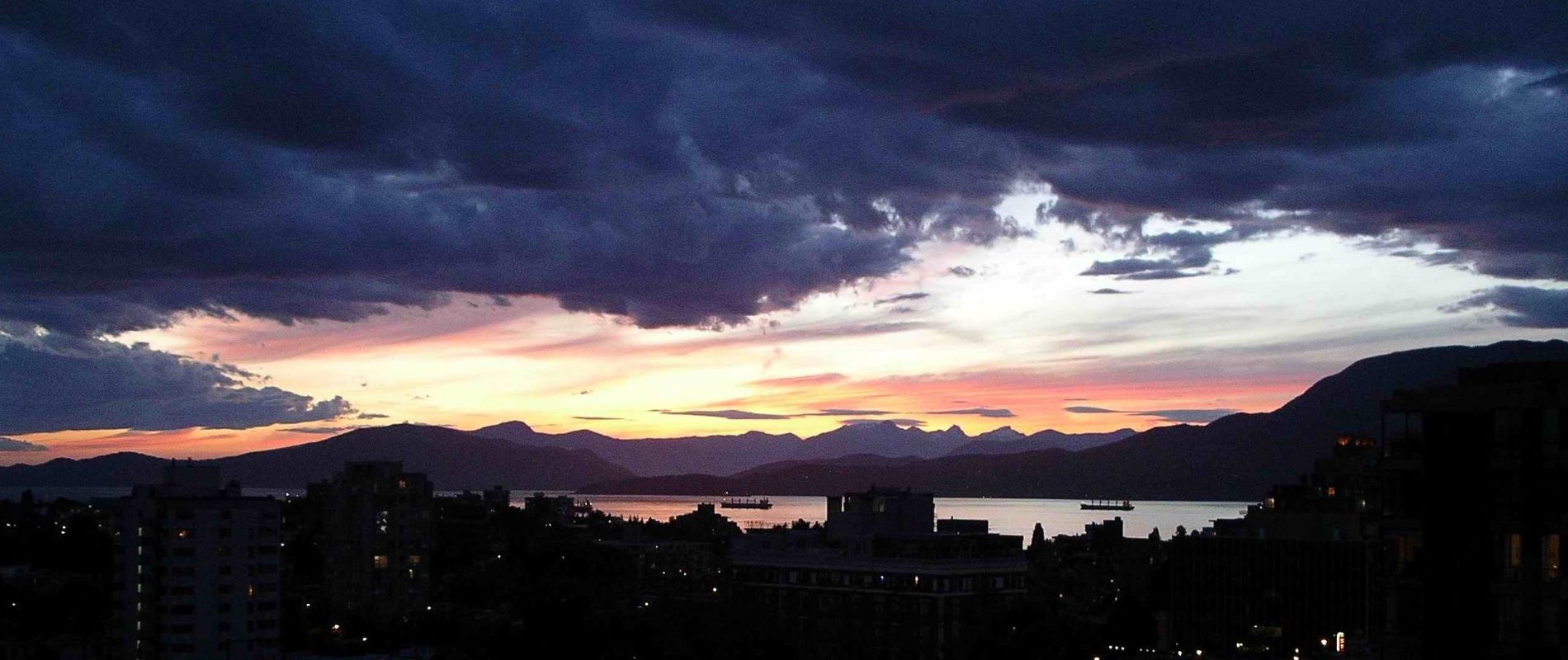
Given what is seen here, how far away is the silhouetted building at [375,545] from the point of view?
110 metres

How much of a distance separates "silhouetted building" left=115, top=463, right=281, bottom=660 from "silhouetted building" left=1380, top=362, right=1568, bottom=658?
2292 inches

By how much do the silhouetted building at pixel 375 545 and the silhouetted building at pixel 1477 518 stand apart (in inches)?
3652

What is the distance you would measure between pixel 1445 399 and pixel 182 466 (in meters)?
73.1

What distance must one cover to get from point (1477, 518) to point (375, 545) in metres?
100

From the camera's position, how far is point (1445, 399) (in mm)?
22125

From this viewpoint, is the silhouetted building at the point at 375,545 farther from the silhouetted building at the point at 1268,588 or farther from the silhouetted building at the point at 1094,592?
the silhouetted building at the point at 1268,588

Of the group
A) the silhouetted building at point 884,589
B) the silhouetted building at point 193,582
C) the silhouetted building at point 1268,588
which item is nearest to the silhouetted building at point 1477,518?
the silhouetted building at point 884,589

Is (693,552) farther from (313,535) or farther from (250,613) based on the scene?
(250,613)

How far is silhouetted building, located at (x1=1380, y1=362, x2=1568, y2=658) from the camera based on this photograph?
20984 mm

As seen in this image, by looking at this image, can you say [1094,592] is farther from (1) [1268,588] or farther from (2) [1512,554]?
(2) [1512,554]

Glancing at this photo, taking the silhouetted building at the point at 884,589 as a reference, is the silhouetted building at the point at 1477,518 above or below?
above

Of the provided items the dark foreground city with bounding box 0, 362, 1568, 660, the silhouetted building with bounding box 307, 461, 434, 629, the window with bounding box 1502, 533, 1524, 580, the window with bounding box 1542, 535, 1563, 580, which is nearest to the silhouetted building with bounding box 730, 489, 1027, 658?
the dark foreground city with bounding box 0, 362, 1568, 660

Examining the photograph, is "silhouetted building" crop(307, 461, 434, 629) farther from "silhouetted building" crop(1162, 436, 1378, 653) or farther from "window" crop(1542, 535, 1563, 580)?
"window" crop(1542, 535, 1563, 580)


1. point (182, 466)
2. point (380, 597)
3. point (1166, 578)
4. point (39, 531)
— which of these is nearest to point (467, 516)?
point (39, 531)
